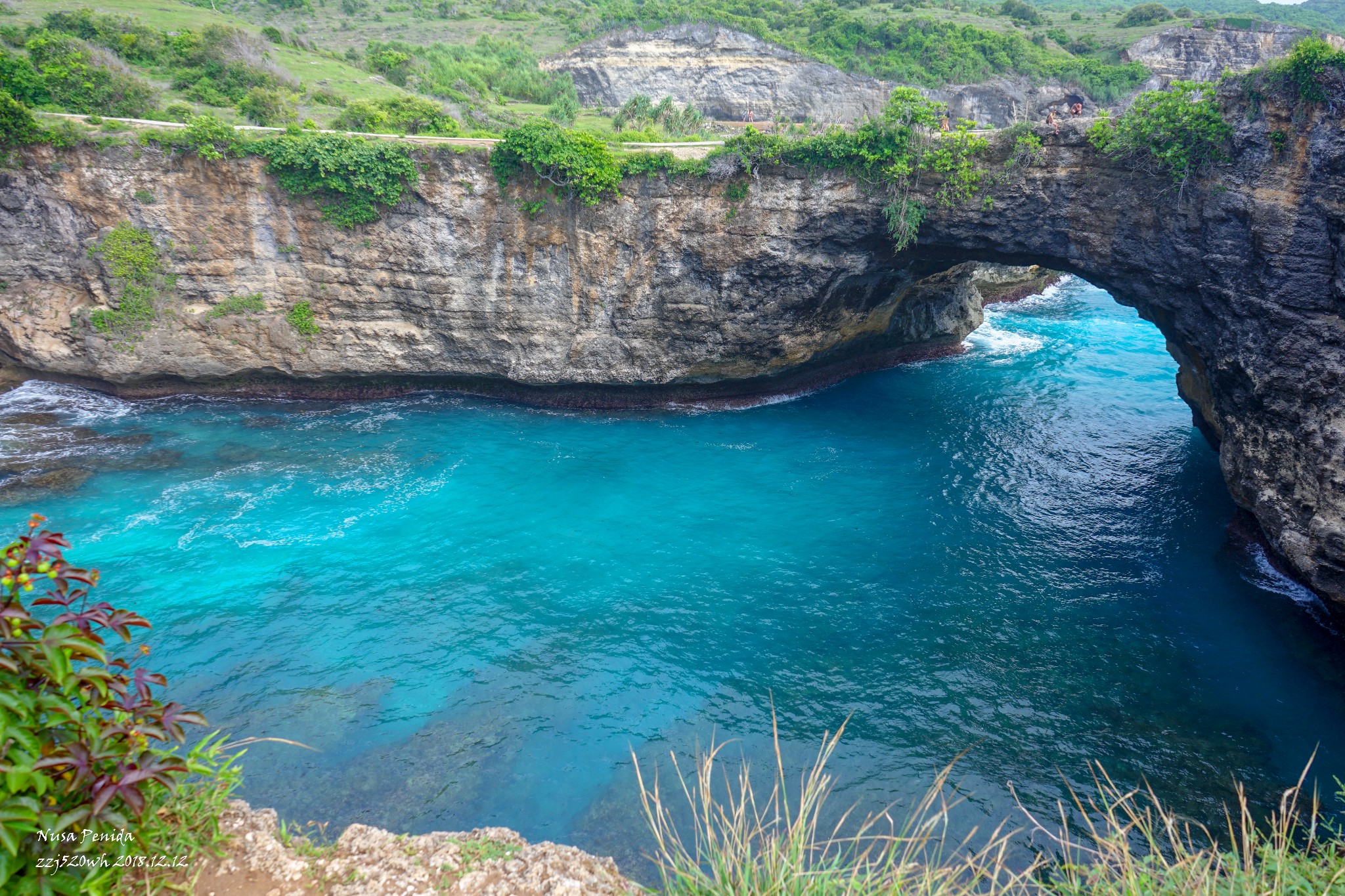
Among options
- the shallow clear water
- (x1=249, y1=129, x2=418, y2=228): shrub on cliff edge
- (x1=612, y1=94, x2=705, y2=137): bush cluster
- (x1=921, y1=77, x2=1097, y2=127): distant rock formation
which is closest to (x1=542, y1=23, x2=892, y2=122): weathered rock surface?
(x1=921, y1=77, x2=1097, y2=127): distant rock formation

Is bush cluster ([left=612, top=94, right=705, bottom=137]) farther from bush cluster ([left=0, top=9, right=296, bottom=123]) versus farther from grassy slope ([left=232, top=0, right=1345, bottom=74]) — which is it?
grassy slope ([left=232, top=0, right=1345, bottom=74])

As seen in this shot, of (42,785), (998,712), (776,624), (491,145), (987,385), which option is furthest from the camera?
(987,385)

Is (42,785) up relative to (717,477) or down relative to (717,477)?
up

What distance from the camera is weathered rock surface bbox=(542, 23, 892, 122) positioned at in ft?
151

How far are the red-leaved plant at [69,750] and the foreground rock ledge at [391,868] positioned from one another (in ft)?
2.57

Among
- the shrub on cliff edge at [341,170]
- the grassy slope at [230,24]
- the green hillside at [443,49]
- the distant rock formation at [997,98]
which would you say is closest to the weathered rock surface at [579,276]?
the shrub on cliff edge at [341,170]

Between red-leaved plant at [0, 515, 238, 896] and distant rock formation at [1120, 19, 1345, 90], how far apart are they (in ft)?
202

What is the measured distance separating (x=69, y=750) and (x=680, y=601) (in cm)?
1232

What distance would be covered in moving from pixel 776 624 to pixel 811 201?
1364cm

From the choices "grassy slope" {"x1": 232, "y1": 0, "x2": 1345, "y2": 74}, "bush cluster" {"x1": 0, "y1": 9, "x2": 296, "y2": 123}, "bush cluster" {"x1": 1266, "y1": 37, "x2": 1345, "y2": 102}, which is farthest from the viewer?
"grassy slope" {"x1": 232, "y1": 0, "x2": 1345, "y2": 74}

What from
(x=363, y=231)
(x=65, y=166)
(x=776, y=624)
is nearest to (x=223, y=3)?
(x=65, y=166)

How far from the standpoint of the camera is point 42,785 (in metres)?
5.09

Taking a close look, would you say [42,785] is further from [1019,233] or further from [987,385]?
[987,385]

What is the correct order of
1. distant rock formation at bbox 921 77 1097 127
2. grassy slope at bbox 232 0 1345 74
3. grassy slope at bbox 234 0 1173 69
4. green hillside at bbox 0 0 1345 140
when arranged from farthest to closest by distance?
1. grassy slope at bbox 232 0 1345 74
2. grassy slope at bbox 234 0 1173 69
3. distant rock formation at bbox 921 77 1097 127
4. green hillside at bbox 0 0 1345 140
